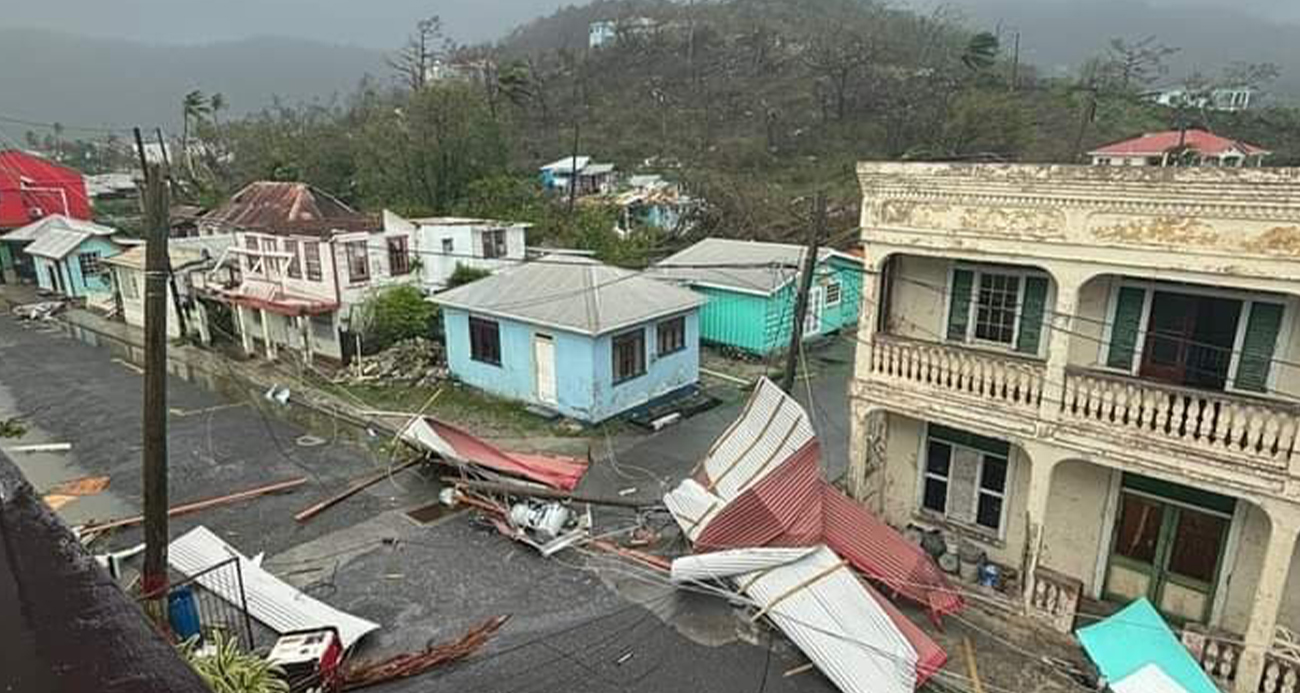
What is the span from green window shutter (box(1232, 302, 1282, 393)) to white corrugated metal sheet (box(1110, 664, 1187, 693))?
4.02m

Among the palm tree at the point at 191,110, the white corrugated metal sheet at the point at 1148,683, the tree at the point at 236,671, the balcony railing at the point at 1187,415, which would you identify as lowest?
the white corrugated metal sheet at the point at 1148,683

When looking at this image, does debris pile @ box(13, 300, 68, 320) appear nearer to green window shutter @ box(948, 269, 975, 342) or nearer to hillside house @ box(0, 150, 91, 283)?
hillside house @ box(0, 150, 91, 283)

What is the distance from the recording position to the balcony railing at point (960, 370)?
1111cm

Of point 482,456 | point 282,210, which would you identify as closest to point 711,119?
point 282,210

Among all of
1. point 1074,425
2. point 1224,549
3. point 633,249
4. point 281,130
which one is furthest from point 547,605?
point 281,130

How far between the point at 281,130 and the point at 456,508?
50.5 meters

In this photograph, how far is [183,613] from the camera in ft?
33.9

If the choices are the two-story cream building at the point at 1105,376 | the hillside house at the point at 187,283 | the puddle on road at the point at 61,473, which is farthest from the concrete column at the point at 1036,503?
the hillside house at the point at 187,283

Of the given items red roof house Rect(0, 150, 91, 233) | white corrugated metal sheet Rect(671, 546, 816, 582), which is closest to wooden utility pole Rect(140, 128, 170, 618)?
white corrugated metal sheet Rect(671, 546, 816, 582)

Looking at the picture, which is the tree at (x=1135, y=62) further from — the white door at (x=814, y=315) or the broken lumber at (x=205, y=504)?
the broken lumber at (x=205, y=504)

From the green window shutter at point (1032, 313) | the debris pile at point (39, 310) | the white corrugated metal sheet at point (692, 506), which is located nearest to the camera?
the green window shutter at point (1032, 313)

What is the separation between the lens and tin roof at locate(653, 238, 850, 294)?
24.2 metres

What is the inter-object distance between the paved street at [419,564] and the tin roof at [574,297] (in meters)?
3.24

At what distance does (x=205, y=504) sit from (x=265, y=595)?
193 inches
